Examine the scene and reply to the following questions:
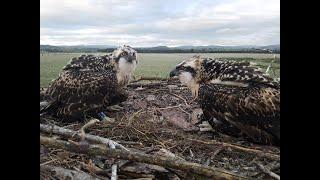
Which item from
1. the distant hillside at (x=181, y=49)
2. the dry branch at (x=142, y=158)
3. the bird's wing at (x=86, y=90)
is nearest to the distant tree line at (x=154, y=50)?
the distant hillside at (x=181, y=49)

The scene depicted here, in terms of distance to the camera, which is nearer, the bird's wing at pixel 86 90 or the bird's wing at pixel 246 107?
the bird's wing at pixel 246 107

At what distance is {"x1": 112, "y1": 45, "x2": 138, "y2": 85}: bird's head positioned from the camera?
2.85m

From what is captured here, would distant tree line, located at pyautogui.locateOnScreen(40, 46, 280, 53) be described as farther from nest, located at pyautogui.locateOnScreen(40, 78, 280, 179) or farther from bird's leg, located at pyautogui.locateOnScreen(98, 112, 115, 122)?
bird's leg, located at pyautogui.locateOnScreen(98, 112, 115, 122)

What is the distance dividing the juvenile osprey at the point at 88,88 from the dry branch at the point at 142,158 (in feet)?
0.57

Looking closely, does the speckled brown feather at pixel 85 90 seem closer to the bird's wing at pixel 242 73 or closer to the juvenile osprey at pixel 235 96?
the juvenile osprey at pixel 235 96

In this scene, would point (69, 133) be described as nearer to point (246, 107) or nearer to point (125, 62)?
point (125, 62)

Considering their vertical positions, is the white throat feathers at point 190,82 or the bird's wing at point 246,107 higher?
the white throat feathers at point 190,82

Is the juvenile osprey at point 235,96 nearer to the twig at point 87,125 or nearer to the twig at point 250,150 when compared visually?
the twig at point 250,150

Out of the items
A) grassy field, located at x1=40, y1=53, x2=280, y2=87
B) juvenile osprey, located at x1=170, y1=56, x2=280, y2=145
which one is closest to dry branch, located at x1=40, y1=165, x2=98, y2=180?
grassy field, located at x1=40, y1=53, x2=280, y2=87

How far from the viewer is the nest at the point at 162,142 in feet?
9.00

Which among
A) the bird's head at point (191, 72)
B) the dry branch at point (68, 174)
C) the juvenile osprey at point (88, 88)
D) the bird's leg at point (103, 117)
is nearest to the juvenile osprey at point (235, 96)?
the bird's head at point (191, 72)

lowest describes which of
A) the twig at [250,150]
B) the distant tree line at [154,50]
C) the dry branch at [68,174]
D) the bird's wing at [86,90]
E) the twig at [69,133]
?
the dry branch at [68,174]

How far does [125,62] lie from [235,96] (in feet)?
2.29
